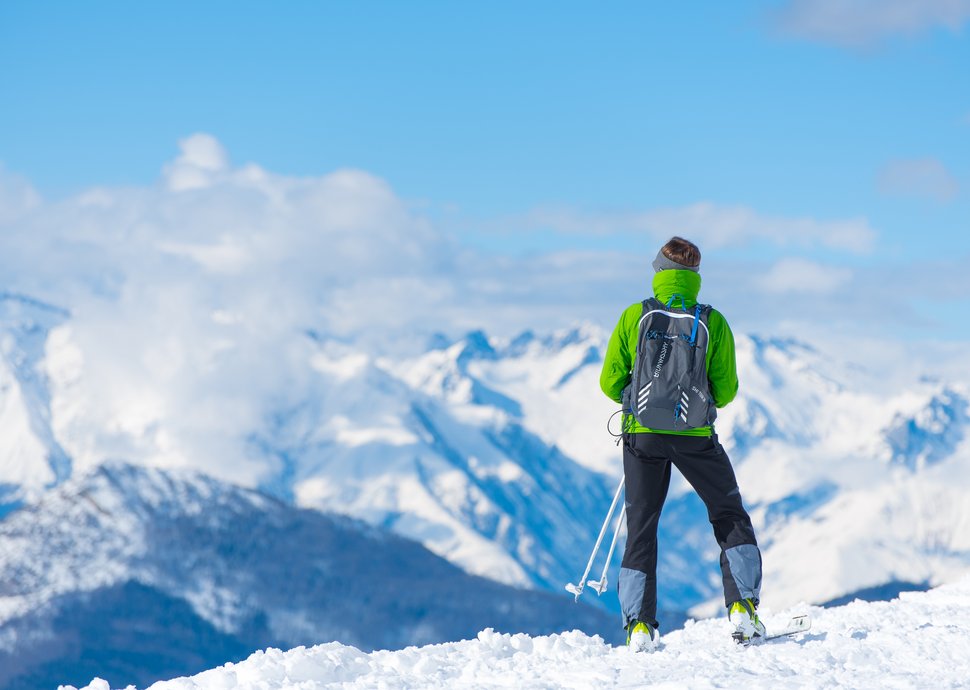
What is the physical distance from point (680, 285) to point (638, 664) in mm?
4469

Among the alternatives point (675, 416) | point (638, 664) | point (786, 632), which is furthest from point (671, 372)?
point (786, 632)

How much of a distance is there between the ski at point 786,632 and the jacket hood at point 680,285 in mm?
4157

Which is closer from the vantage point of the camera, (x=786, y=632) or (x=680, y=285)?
(x=680, y=285)

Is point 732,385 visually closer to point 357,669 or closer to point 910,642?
point 910,642

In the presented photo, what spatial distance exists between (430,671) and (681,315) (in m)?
5.11

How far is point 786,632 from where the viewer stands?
16.0 m

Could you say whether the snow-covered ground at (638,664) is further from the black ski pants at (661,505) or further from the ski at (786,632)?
the black ski pants at (661,505)

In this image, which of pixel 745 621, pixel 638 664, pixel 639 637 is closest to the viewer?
pixel 638 664

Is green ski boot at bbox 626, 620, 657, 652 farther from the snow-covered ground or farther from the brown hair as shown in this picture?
the brown hair

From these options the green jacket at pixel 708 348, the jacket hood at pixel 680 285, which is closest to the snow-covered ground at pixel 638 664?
the green jacket at pixel 708 348

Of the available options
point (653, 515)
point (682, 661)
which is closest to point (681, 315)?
point (653, 515)

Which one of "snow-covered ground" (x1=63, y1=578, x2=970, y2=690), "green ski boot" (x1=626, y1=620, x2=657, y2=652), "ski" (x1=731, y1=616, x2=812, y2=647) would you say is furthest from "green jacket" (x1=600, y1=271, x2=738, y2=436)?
"snow-covered ground" (x1=63, y1=578, x2=970, y2=690)

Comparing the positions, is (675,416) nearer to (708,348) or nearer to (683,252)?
(708,348)

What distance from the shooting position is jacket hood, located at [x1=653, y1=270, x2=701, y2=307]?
1530cm
